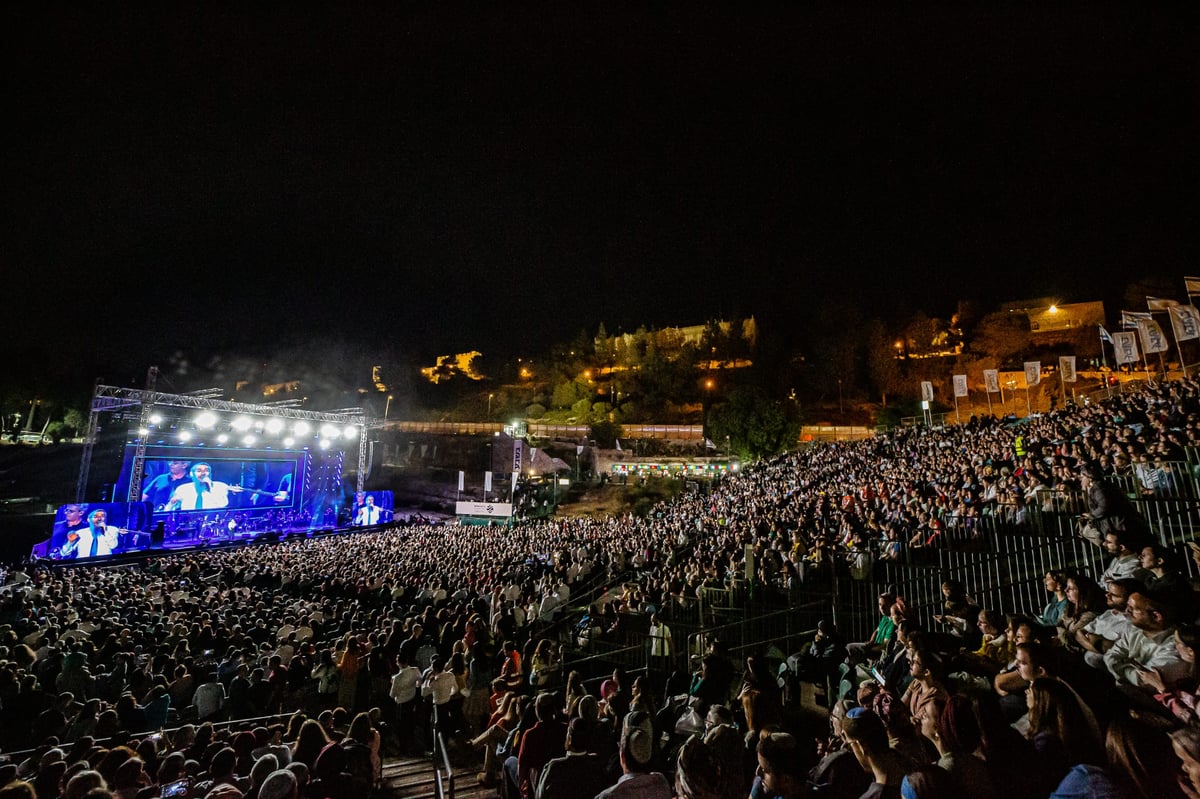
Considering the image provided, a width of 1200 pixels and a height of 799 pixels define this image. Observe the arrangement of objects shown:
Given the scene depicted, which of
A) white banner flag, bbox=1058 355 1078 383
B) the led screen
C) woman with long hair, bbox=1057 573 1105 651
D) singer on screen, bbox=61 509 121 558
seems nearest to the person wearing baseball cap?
woman with long hair, bbox=1057 573 1105 651

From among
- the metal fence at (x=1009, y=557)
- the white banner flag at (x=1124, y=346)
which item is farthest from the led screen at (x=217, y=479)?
the white banner flag at (x=1124, y=346)

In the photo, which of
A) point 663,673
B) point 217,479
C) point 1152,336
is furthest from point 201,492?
point 1152,336

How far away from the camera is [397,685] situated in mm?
6910

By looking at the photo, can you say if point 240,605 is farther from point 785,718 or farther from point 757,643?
point 785,718

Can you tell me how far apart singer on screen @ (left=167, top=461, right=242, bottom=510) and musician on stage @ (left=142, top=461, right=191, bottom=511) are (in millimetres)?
219

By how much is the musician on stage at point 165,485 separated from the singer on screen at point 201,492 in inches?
8.6

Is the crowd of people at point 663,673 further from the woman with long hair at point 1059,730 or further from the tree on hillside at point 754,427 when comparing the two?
the tree on hillside at point 754,427

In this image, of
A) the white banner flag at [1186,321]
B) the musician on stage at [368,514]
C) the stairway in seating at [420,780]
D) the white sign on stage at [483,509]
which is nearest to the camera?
the stairway in seating at [420,780]

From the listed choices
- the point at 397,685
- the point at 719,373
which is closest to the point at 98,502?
the point at 397,685

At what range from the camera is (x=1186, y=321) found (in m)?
20.4

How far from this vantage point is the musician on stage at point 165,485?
27578 mm

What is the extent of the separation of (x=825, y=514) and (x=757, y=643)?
313 inches

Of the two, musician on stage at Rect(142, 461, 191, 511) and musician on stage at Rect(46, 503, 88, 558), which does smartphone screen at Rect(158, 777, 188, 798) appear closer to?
musician on stage at Rect(46, 503, 88, 558)

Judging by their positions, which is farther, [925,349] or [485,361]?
[485,361]
